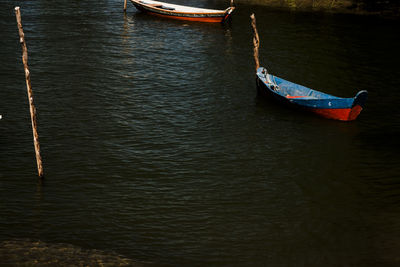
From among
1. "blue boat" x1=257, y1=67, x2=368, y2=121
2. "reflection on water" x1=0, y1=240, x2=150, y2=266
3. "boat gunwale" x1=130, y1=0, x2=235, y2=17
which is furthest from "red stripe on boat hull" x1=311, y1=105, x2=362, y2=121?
"boat gunwale" x1=130, y1=0, x2=235, y2=17

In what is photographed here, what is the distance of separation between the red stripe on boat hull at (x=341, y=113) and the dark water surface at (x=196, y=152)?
368 mm

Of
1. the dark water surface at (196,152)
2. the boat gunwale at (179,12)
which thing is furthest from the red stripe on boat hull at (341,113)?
the boat gunwale at (179,12)

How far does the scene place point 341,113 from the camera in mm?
28719

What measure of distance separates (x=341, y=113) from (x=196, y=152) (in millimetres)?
8426

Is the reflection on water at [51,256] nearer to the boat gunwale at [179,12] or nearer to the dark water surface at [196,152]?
the dark water surface at [196,152]

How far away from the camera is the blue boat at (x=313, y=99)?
1107 inches

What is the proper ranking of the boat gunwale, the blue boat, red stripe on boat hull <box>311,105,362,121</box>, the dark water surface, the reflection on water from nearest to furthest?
the reflection on water, the dark water surface, the blue boat, red stripe on boat hull <box>311,105,362,121</box>, the boat gunwale

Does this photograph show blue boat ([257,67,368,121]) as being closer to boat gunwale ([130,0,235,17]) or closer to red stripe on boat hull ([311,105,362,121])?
red stripe on boat hull ([311,105,362,121])

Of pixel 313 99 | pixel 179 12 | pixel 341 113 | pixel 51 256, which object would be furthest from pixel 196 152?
pixel 179 12

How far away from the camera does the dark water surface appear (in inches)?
739

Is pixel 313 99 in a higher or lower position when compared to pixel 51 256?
higher

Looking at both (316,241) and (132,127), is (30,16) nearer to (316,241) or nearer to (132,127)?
(132,127)

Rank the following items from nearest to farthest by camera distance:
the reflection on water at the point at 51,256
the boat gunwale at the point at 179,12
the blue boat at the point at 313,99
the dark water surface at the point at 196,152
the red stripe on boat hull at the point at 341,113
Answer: the reflection on water at the point at 51,256 < the dark water surface at the point at 196,152 < the blue boat at the point at 313,99 < the red stripe on boat hull at the point at 341,113 < the boat gunwale at the point at 179,12

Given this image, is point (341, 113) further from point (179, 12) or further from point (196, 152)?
point (179, 12)
